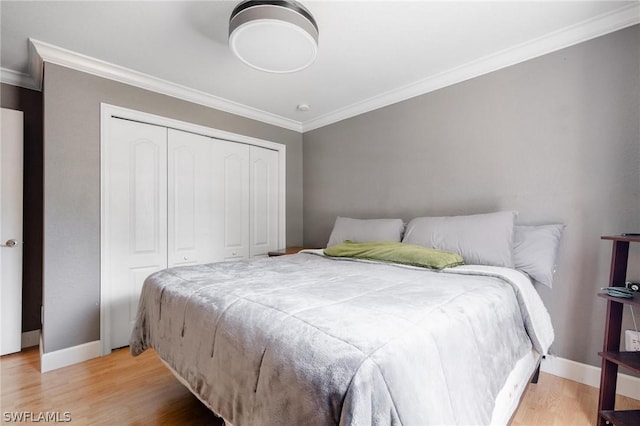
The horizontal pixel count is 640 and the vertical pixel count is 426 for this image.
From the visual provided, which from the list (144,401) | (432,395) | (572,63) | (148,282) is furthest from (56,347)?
(572,63)

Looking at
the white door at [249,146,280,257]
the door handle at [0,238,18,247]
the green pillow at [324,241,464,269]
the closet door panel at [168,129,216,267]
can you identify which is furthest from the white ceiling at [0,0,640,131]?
the green pillow at [324,241,464,269]

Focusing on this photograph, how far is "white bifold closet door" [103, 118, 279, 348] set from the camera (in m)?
2.54

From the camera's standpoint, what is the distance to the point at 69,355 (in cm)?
226

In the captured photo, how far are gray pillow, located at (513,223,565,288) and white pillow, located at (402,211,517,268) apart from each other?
0.32ft

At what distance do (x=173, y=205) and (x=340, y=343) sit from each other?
2.61 metres

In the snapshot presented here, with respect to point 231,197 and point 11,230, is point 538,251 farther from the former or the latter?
point 11,230

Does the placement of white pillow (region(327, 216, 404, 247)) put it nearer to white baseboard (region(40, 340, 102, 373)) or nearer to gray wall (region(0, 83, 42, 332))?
white baseboard (region(40, 340, 102, 373))

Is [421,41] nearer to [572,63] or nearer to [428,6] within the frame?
[428,6]

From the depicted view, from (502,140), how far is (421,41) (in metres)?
1.00

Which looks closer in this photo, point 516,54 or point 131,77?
point 516,54

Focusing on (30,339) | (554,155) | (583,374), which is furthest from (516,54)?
(30,339)

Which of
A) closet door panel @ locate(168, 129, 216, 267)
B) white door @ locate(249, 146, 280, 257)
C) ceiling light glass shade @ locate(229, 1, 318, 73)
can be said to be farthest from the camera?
white door @ locate(249, 146, 280, 257)

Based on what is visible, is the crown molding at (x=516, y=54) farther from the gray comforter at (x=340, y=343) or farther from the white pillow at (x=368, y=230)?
the gray comforter at (x=340, y=343)

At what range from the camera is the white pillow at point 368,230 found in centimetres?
260
